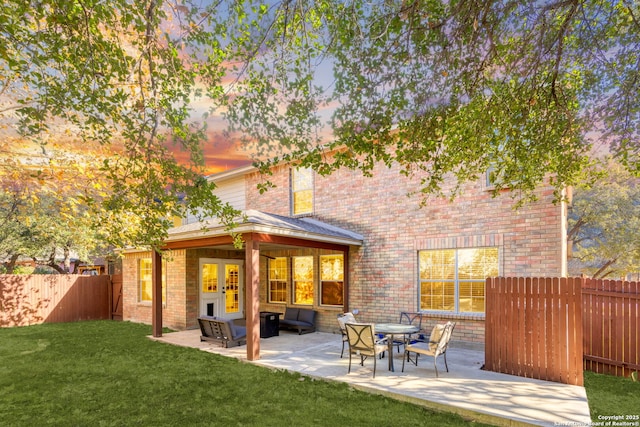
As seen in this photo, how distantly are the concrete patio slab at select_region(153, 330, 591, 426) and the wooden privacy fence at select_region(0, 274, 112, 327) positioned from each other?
10277mm

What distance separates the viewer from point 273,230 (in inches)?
346

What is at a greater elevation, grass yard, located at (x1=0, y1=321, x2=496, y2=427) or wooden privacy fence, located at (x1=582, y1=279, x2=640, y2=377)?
wooden privacy fence, located at (x1=582, y1=279, x2=640, y2=377)

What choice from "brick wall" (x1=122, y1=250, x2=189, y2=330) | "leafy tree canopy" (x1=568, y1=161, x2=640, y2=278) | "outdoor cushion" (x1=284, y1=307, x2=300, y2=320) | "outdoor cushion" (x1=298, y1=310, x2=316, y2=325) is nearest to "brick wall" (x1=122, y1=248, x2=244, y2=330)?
A: "brick wall" (x1=122, y1=250, x2=189, y2=330)

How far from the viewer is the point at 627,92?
6.27 metres

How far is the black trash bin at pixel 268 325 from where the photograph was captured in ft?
36.4

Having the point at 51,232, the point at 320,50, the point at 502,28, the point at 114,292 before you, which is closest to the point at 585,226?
the point at 502,28

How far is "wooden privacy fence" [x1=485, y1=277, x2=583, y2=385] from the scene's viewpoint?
6.46m

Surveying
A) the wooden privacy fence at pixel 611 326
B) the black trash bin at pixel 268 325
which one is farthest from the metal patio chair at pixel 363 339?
the black trash bin at pixel 268 325

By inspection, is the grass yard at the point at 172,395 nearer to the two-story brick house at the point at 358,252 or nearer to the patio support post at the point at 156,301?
the patio support post at the point at 156,301

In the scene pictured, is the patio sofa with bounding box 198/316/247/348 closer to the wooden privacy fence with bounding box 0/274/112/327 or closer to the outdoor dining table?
the outdoor dining table

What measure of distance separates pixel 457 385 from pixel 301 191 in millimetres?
8246

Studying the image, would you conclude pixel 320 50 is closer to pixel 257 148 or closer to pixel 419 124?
pixel 257 148

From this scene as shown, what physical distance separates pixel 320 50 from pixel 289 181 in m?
8.07

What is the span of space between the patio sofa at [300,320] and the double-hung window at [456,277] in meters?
3.50
